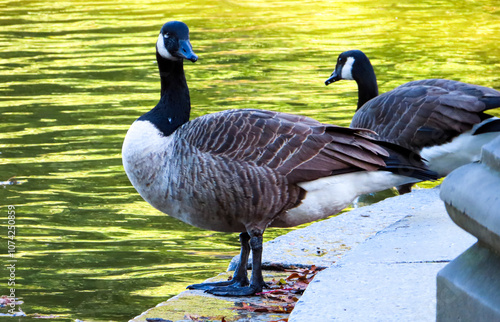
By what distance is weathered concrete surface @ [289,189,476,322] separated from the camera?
331cm

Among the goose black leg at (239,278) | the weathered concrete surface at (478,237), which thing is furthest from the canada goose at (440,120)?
the weathered concrete surface at (478,237)

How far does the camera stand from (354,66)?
8.99 metres

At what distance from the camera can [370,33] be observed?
688 inches

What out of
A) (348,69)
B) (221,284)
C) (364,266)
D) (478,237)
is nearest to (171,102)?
(221,284)

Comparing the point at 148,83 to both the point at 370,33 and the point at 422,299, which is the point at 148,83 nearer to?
the point at 370,33

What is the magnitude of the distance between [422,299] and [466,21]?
1697cm

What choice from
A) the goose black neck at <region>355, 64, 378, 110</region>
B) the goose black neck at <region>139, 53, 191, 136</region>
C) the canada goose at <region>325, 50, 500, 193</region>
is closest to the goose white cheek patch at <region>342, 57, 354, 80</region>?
the goose black neck at <region>355, 64, 378, 110</region>

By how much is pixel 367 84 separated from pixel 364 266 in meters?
5.30

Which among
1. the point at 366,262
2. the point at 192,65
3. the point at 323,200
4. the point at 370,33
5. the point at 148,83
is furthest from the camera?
the point at 370,33

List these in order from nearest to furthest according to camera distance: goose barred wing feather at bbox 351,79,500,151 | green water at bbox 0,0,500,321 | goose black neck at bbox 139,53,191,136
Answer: goose black neck at bbox 139,53,191,136
green water at bbox 0,0,500,321
goose barred wing feather at bbox 351,79,500,151

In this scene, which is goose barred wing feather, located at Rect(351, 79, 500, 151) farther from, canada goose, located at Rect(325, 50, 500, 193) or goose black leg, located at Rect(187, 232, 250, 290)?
goose black leg, located at Rect(187, 232, 250, 290)

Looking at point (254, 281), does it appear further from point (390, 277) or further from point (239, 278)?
point (390, 277)

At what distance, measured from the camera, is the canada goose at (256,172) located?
4809 millimetres

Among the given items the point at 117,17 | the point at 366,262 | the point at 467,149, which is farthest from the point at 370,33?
the point at 366,262
